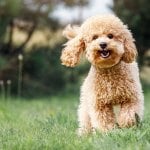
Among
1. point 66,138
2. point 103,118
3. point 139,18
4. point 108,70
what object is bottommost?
point 66,138

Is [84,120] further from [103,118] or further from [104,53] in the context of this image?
[104,53]

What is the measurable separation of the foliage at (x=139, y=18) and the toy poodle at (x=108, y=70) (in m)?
11.3

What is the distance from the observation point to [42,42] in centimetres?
1892

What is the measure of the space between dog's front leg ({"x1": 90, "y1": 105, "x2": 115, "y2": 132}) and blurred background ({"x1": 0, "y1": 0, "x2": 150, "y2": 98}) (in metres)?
9.63

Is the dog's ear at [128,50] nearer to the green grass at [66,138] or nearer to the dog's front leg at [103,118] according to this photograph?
the dog's front leg at [103,118]

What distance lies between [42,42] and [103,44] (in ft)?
37.6

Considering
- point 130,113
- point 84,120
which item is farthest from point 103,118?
point 84,120

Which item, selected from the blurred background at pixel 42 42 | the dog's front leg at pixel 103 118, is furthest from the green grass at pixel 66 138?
the blurred background at pixel 42 42

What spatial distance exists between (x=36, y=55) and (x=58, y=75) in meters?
0.90

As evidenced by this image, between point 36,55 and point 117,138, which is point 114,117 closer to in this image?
point 117,138

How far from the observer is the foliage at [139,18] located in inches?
761

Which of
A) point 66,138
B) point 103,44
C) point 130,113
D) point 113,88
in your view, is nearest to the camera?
point 66,138

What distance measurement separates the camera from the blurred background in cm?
1788

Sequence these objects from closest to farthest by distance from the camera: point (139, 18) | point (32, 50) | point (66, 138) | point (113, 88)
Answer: point (66, 138), point (113, 88), point (32, 50), point (139, 18)
